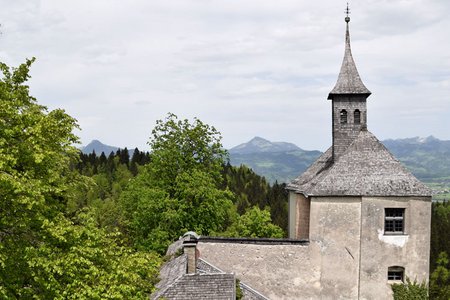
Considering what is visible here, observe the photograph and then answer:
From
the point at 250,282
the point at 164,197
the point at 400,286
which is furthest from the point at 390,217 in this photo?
the point at 164,197

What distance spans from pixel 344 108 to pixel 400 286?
11190mm

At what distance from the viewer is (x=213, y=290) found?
68.8 feet

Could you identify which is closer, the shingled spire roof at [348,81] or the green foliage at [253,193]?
the shingled spire roof at [348,81]

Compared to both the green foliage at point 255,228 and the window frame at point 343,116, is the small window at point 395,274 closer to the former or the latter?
the window frame at point 343,116

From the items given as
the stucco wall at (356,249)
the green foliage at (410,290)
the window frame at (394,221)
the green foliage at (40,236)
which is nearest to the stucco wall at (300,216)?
the stucco wall at (356,249)

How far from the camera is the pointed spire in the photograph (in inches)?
1176

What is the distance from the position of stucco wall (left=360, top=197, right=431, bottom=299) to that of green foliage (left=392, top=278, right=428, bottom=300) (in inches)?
14.5

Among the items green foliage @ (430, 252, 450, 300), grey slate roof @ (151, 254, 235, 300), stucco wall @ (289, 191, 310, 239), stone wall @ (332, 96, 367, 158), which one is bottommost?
green foliage @ (430, 252, 450, 300)

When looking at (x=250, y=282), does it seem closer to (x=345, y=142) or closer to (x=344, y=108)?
(x=345, y=142)

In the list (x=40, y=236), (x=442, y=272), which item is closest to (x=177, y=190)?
(x=40, y=236)

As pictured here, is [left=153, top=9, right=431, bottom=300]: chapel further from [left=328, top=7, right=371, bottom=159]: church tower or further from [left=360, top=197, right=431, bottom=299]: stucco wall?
[left=328, top=7, right=371, bottom=159]: church tower

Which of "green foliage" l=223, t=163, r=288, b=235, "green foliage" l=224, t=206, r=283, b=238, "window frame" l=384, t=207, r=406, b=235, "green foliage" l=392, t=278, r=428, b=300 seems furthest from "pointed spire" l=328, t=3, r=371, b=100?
"green foliage" l=223, t=163, r=288, b=235

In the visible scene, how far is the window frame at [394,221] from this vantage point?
88.2 ft

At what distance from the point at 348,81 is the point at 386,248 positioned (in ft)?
35.1
